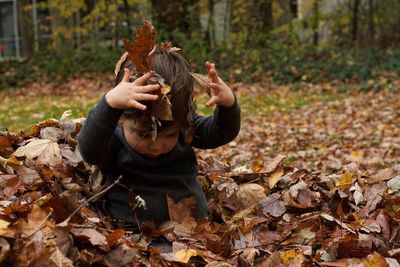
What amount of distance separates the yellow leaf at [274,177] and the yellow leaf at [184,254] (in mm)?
1120

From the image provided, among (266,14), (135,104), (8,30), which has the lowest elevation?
(8,30)

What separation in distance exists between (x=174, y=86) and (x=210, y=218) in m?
0.70

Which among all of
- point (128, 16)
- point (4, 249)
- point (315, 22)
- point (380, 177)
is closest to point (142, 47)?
point (4, 249)

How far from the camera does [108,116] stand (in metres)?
2.49

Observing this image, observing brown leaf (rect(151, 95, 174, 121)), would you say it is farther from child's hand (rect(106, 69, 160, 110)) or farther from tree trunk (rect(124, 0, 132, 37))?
tree trunk (rect(124, 0, 132, 37))

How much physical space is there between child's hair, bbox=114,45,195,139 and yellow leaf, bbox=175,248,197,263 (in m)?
0.51

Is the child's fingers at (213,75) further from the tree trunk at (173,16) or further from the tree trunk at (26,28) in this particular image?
the tree trunk at (26,28)

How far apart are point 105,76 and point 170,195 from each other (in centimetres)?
1422

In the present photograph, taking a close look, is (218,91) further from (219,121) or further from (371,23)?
(371,23)

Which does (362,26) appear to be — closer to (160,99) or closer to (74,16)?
(74,16)

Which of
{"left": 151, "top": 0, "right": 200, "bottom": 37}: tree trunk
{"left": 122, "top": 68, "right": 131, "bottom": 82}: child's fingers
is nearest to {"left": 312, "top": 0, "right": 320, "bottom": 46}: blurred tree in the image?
{"left": 151, "top": 0, "right": 200, "bottom": 37}: tree trunk

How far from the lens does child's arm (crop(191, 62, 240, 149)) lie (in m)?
2.68

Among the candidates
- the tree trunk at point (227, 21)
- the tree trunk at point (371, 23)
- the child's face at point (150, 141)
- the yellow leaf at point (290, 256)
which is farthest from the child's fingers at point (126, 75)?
the tree trunk at point (227, 21)

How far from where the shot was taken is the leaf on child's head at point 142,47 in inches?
100
